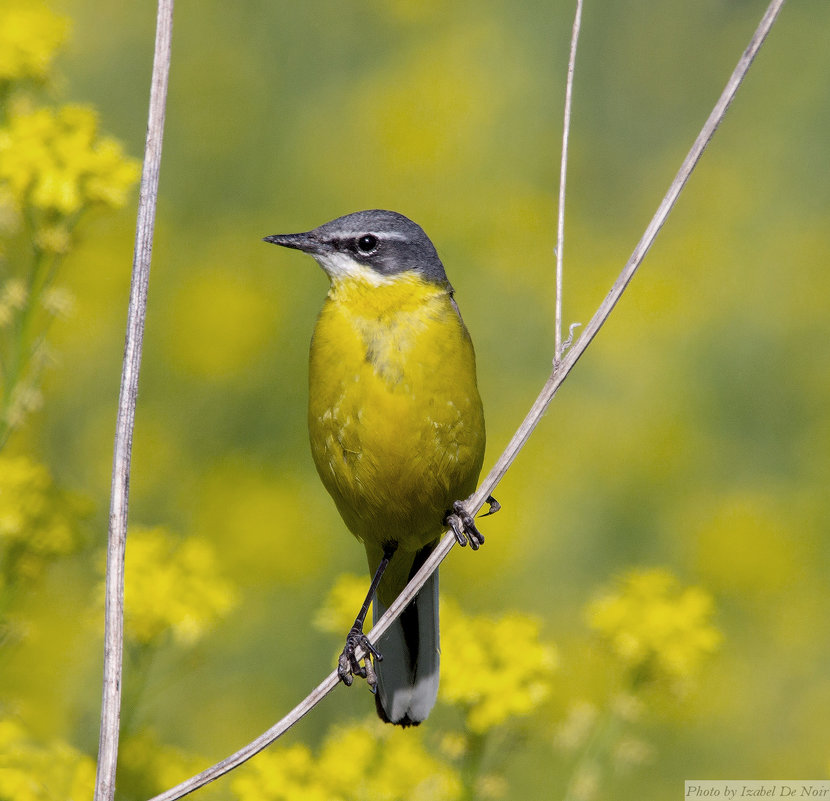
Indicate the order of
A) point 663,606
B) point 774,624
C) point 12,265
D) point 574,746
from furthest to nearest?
point 774,624 → point 12,265 → point 663,606 → point 574,746

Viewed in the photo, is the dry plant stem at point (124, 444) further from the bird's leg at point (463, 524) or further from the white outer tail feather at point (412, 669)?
the bird's leg at point (463, 524)

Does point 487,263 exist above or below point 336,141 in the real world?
below

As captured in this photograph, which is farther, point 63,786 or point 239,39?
point 239,39

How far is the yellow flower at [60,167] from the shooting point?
11.6ft

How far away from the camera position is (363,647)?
393 centimetres

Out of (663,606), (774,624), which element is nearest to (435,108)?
(774,624)

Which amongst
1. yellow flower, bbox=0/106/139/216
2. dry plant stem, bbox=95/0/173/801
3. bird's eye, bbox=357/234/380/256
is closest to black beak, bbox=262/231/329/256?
bird's eye, bbox=357/234/380/256

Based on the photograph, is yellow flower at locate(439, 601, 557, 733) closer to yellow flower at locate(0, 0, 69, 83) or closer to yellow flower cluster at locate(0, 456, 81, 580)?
yellow flower cluster at locate(0, 456, 81, 580)

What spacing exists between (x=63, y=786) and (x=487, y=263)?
650 centimetres

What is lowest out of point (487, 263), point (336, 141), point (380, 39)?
point (487, 263)

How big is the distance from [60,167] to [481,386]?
16.6 ft

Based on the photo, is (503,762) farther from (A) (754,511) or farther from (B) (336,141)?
(B) (336,141)

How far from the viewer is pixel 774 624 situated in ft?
23.6

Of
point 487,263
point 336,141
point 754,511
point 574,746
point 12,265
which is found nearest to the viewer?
point 574,746
